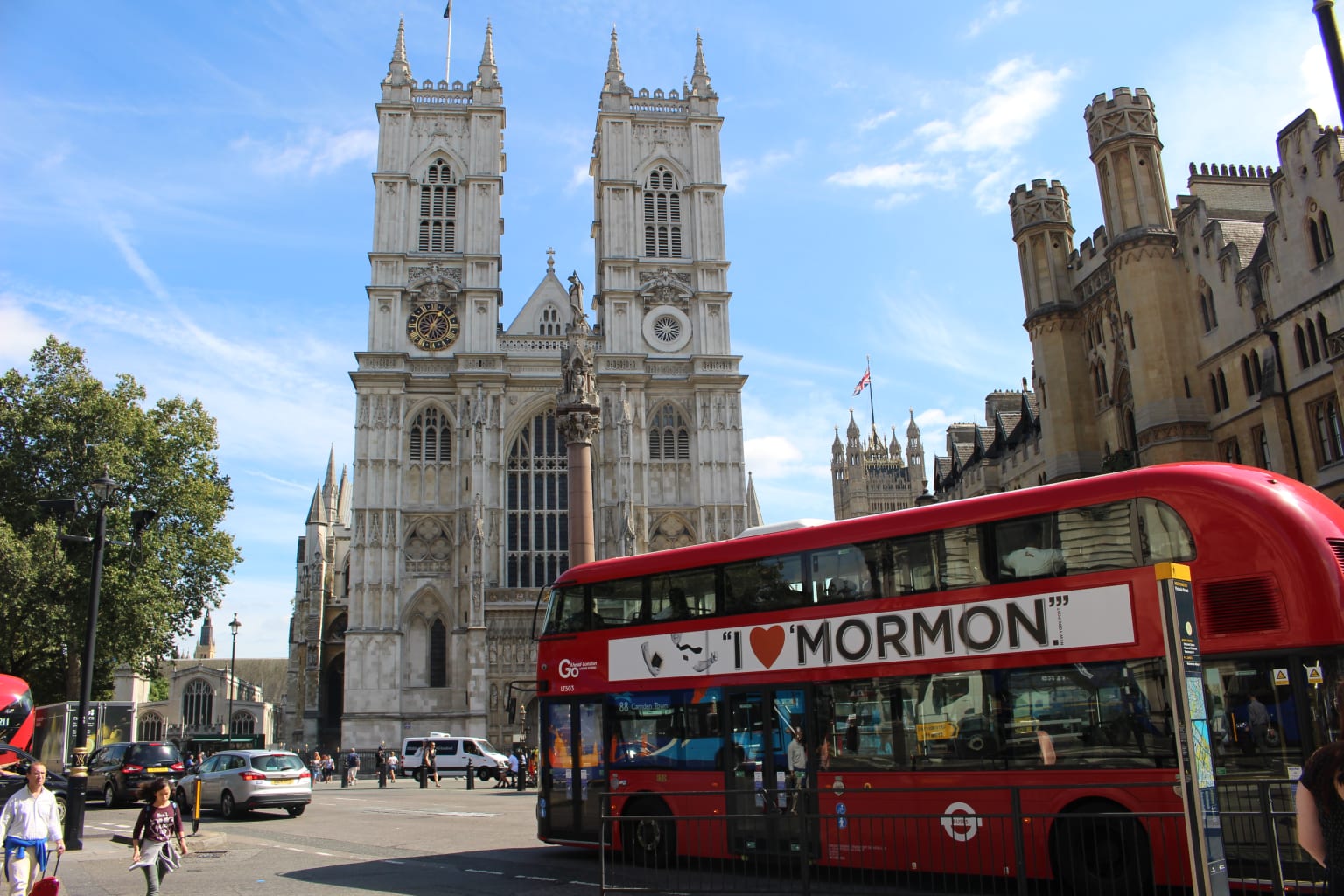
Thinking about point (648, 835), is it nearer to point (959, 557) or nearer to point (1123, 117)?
point (959, 557)

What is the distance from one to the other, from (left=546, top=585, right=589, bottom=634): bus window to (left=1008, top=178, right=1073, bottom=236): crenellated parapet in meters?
21.1

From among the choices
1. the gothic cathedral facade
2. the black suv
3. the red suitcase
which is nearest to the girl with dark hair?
the red suitcase

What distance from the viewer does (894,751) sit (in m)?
9.95

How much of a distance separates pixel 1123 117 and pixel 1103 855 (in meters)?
21.1

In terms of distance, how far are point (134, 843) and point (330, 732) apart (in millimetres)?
55001

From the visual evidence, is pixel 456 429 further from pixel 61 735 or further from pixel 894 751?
pixel 894 751

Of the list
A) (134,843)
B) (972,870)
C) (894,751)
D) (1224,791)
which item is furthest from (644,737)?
(1224,791)

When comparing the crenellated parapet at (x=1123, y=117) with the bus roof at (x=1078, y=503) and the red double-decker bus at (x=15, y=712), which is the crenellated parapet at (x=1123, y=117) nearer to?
the bus roof at (x=1078, y=503)

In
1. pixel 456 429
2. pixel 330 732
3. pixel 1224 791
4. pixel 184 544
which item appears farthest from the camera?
pixel 330 732

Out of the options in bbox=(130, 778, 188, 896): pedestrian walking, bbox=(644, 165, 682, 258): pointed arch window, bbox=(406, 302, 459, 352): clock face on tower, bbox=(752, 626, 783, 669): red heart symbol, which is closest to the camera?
bbox=(130, 778, 188, 896): pedestrian walking

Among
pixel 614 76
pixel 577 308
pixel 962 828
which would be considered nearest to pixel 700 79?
pixel 614 76

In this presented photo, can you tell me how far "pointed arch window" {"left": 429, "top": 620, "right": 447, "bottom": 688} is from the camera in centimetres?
4769

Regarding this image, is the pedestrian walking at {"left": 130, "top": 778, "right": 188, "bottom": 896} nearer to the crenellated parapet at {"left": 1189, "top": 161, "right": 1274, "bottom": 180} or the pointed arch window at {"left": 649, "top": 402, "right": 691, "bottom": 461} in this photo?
the crenellated parapet at {"left": 1189, "top": 161, "right": 1274, "bottom": 180}

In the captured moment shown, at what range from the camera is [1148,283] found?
2444 centimetres
